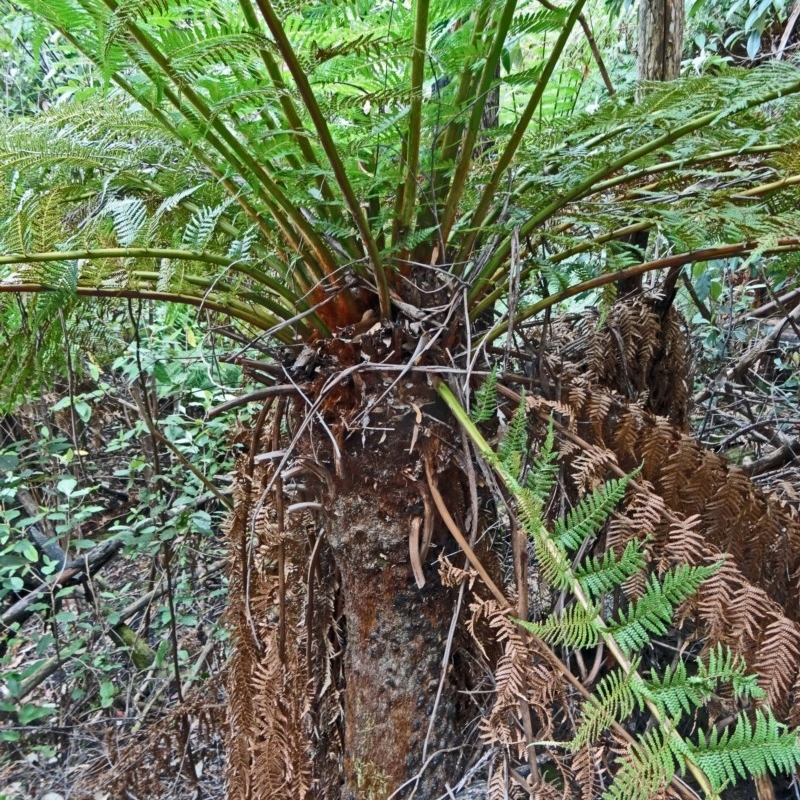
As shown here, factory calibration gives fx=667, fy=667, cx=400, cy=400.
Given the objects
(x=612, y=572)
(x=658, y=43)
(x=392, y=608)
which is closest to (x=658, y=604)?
(x=612, y=572)

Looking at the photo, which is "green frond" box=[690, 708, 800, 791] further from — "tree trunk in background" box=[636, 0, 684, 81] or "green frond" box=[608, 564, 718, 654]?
"tree trunk in background" box=[636, 0, 684, 81]

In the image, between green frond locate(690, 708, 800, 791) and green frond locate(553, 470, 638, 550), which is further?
green frond locate(553, 470, 638, 550)

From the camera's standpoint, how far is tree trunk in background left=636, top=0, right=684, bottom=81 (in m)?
1.24

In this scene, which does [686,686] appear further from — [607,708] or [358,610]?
[358,610]

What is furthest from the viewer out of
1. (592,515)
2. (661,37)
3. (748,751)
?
(661,37)

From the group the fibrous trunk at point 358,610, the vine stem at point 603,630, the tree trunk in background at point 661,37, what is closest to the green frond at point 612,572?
the vine stem at point 603,630

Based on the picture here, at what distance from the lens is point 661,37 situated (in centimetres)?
126

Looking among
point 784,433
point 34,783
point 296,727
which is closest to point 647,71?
point 784,433

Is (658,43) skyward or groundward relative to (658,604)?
skyward

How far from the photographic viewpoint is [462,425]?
31.3 inches

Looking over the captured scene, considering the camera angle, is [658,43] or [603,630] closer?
[603,630]

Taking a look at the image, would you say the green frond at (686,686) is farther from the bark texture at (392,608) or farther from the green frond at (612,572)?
the bark texture at (392,608)

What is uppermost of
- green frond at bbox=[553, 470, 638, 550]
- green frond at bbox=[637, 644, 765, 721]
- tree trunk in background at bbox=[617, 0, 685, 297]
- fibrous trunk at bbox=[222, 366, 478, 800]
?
tree trunk in background at bbox=[617, 0, 685, 297]

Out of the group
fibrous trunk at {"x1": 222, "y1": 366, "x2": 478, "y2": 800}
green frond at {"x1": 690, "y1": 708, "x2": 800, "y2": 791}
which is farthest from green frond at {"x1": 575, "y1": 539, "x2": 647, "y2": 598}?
fibrous trunk at {"x1": 222, "y1": 366, "x2": 478, "y2": 800}
